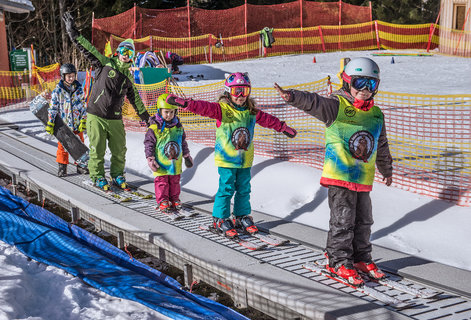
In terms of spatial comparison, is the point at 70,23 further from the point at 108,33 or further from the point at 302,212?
the point at 108,33

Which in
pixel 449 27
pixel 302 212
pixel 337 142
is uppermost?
pixel 449 27

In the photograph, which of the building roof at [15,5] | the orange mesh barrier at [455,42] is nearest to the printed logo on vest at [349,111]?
the building roof at [15,5]

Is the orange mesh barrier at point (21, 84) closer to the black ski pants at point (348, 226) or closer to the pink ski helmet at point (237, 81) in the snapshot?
the pink ski helmet at point (237, 81)

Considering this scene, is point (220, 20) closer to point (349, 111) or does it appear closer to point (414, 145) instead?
point (414, 145)

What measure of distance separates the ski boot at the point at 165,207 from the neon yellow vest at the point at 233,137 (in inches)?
46.4

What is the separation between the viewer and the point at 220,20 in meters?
27.5

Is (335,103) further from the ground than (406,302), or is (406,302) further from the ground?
(335,103)

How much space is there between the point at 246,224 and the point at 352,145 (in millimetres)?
1646

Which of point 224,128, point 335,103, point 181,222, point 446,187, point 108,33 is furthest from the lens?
point 108,33

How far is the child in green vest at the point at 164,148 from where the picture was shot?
18.7 ft

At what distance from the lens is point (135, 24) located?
84.4ft

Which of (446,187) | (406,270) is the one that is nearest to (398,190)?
(446,187)

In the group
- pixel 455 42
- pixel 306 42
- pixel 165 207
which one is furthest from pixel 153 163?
pixel 306 42

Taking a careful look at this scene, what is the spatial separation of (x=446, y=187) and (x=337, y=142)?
106 inches
